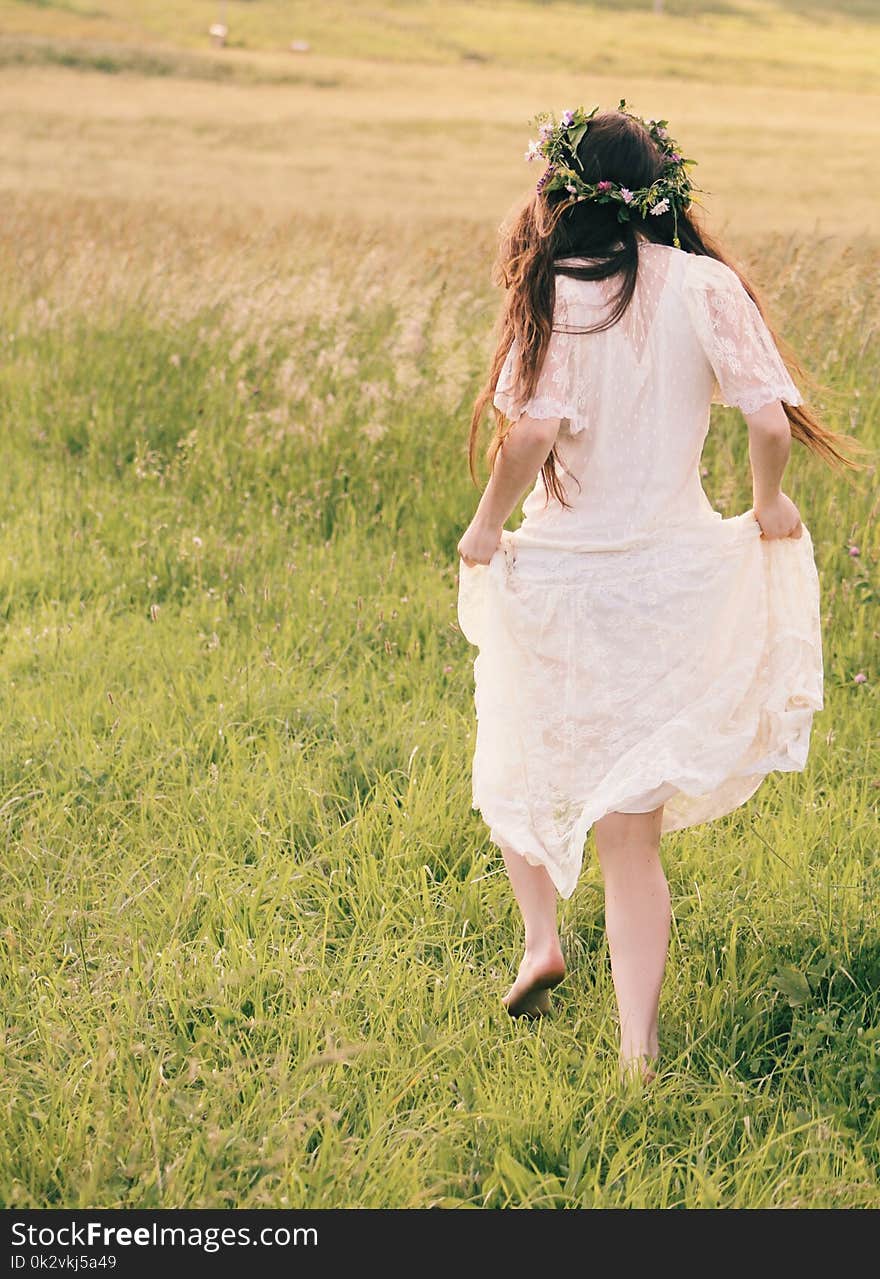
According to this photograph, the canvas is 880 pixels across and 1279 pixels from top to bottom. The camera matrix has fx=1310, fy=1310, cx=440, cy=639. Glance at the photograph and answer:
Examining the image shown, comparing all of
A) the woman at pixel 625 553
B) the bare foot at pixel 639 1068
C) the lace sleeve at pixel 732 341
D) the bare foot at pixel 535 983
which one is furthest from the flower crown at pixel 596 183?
the bare foot at pixel 639 1068

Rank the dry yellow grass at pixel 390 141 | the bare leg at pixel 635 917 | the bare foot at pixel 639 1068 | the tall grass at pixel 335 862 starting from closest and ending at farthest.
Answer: the tall grass at pixel 335 862 < the bare foot at pixel 639 1068 < the bare leg at pixel 635 917 < the dry yellow grass at pixel 390 141

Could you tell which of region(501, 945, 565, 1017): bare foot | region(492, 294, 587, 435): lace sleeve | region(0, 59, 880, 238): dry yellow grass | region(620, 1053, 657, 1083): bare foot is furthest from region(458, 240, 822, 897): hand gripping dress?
region(0, 59, 880, 238): dry yellow grass

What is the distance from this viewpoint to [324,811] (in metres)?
3.21

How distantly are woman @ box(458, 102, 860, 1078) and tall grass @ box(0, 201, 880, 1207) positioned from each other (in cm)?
25

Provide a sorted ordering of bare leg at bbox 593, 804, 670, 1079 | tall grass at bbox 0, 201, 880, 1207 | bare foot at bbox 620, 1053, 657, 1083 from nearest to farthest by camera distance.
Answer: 1. tall grass at bbox 0, 201, 880, 1207
2. bare foot at bbox 620, 1053, 657, 1083
3. bare leg at bbox 593, 804, 670, 1079

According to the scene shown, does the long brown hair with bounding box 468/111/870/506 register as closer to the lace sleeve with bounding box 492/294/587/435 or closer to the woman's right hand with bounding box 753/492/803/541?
the lace sleeve with bounding box 492/294/587/435

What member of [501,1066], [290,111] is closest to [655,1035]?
[501,1066]

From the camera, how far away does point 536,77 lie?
103 ft

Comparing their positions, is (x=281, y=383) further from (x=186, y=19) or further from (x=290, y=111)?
(x=186, y=19)

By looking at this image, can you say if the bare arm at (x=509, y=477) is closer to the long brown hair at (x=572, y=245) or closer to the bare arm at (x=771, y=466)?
the long brown hair at (x=572, y=245)

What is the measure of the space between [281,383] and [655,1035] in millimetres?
3837

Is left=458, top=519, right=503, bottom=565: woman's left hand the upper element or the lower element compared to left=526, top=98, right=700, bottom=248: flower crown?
lower

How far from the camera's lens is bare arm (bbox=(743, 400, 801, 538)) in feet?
7.88

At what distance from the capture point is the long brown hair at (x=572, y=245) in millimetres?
2361
